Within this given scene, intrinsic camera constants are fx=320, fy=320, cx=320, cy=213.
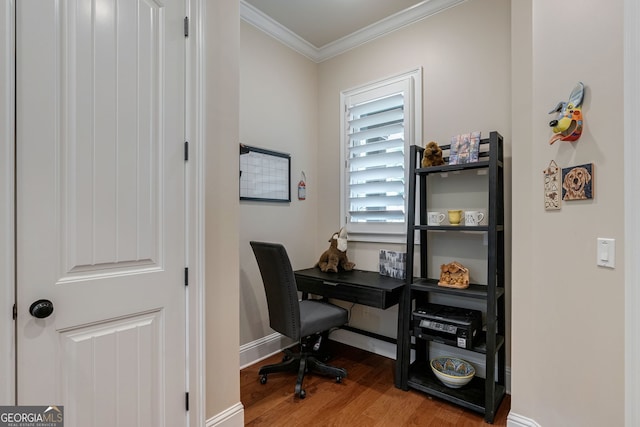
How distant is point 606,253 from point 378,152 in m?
1.91

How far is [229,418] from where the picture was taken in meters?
1.77

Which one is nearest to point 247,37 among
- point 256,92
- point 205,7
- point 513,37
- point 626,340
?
point 256,92

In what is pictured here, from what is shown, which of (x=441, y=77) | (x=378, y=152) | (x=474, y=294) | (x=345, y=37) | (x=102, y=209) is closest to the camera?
(x=102, y=209)

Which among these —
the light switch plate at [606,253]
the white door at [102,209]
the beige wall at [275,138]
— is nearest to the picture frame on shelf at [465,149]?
the light switch plate at [606,253]

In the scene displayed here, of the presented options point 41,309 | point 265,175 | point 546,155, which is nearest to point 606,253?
point 546,155

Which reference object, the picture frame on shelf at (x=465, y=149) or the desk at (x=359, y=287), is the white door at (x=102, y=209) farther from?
the picture frame on shelf at (x=465, y=149)

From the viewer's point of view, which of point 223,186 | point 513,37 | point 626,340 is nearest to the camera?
point 626,340

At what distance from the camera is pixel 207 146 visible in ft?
5.48

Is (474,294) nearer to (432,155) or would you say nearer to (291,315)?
(432,155)

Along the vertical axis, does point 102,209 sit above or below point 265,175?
below

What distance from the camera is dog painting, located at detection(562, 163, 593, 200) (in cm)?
140

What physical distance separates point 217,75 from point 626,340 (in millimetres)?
2172

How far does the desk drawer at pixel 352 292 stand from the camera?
2.37 meters

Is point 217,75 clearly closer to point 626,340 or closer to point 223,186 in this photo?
point 223,186
